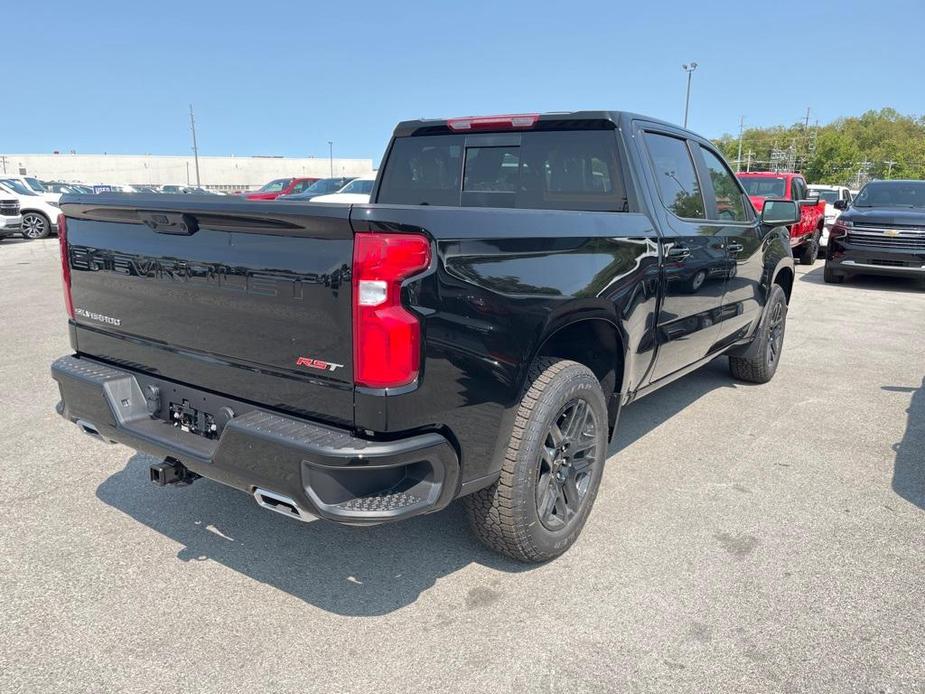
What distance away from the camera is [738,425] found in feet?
16.7

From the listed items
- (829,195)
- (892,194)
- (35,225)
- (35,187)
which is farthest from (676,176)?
(35,187)

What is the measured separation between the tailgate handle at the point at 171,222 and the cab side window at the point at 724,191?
10.6 feet

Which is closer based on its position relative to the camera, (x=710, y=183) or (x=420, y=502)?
(x=420, y=502)

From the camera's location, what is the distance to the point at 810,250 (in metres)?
16.0

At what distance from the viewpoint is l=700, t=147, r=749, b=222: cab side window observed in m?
4.74

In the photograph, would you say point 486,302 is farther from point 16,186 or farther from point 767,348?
point 16,186

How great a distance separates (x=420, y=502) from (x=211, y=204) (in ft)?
4.22

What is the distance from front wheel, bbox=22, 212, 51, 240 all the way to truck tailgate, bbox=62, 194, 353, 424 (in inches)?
754

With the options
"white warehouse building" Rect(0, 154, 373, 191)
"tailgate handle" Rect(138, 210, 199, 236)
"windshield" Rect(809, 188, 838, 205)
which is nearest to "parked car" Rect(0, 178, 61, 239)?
"tailgate handle" Rect(138, 210, 199, 236)

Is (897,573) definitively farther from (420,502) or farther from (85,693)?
(85,693)

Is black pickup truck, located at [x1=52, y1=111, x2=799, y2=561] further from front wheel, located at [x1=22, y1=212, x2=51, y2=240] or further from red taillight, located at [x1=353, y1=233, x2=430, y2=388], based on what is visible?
front wheel, located at [x1=22, y1=212, x2=51, y2=240]

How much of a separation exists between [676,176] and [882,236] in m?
9.75

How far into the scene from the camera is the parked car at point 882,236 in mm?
11789

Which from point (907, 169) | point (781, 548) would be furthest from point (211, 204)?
point (907, 169)
